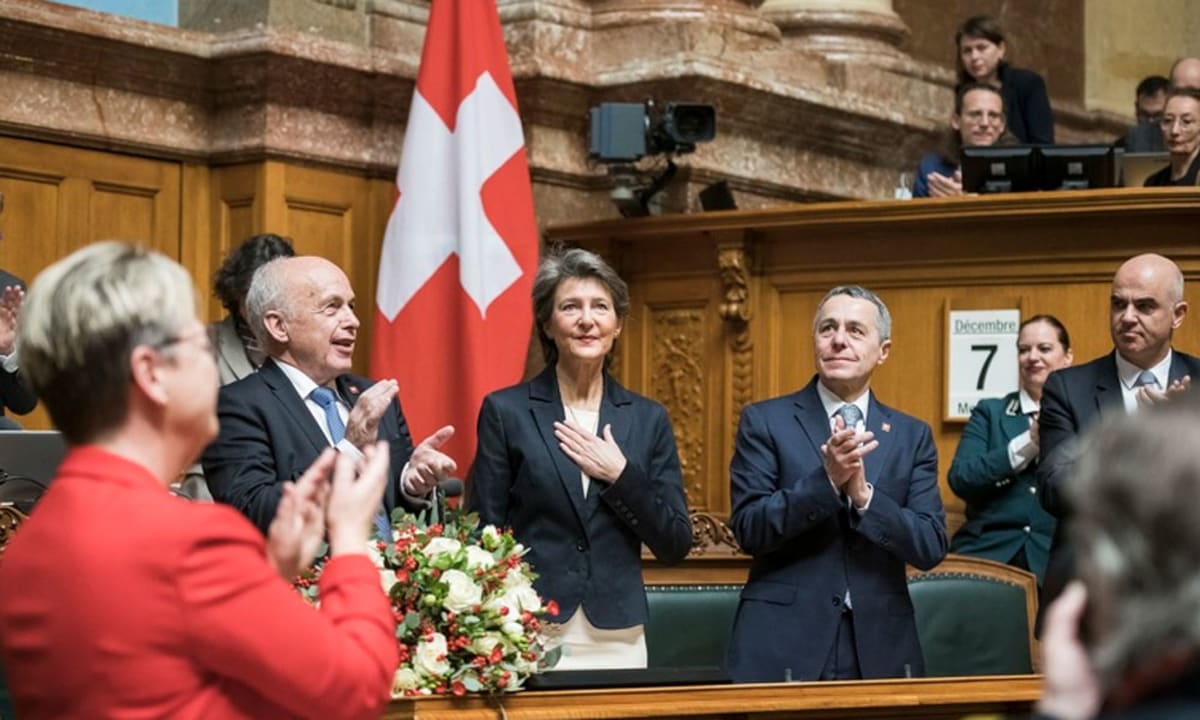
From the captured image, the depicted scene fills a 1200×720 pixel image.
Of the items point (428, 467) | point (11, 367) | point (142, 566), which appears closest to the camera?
point (142, 566)

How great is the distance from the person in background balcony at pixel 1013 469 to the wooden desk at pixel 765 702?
7.12 ft

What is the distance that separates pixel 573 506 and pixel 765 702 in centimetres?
84

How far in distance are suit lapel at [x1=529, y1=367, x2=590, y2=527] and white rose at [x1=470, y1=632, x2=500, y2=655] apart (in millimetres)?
834

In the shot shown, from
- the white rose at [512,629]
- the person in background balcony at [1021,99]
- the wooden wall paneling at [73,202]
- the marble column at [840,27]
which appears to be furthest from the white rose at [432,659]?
the marble column at [840,27]

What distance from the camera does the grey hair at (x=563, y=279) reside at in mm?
4812

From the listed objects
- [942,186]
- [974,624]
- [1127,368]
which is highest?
[942,186]

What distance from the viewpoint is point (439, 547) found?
3.84m

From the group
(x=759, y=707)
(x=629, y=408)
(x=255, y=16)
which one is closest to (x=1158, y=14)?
(x=255, y=16)

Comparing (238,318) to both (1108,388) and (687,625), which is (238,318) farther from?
(1108,388)

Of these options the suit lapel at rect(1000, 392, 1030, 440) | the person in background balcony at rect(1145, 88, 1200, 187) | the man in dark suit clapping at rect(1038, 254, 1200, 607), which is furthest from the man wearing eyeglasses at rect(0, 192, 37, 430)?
the person in background balcony at rect(1145, 88, 1200, 187)

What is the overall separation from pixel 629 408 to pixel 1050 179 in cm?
307

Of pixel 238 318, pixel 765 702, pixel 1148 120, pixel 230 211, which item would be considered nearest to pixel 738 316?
pixel 230 211

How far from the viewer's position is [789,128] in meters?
8.41

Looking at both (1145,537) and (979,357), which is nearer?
(1145,537)
